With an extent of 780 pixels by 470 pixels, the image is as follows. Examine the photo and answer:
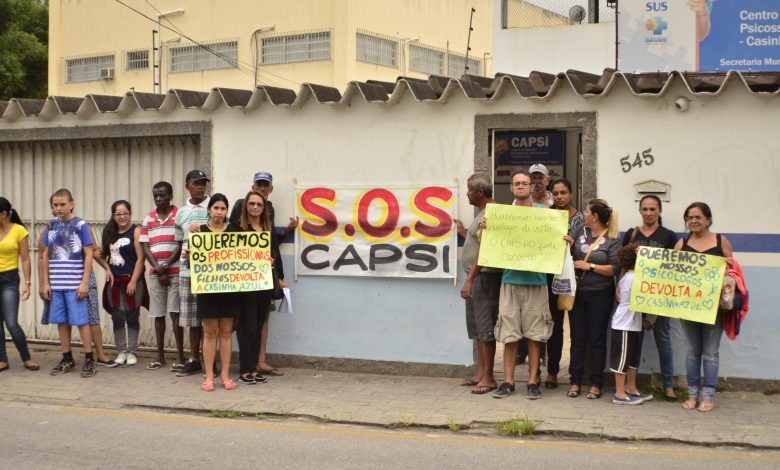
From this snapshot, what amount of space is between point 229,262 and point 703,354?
4.22 metres

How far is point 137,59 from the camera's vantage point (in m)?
31.6

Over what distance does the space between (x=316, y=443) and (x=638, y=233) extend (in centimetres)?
336

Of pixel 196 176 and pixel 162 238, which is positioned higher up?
pixel 196 176

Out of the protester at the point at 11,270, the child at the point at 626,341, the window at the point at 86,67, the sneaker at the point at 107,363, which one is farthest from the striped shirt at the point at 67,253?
the window at the point at 86,67

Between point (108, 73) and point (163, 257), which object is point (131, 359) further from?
point (108, 73)

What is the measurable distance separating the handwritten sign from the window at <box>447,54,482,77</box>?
77.8ft

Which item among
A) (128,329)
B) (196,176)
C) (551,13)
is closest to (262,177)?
(196,176)

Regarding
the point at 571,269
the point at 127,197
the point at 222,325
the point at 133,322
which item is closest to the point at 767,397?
the point at 571,269

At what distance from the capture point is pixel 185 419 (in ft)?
26.2

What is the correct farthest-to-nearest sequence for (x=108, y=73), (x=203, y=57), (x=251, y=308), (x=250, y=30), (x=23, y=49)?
(x=108, y=73) < (x=23, y=49) < (x=203, y=57) < (x=250, y=30) < (x=251, y=308)

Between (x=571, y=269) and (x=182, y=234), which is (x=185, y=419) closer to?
(x=182, y=234)

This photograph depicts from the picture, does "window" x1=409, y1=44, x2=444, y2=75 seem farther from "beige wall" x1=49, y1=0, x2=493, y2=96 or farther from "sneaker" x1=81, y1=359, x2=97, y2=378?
"sneaker" x1=81, y1=359, x2=97, y2=378

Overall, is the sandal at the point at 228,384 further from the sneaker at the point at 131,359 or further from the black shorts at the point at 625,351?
the black shorts at the point at 625,351

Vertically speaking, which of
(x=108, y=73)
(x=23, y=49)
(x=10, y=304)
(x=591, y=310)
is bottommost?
(x=10, y=304)
